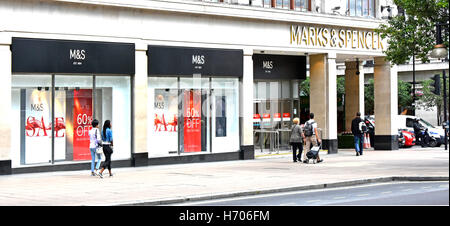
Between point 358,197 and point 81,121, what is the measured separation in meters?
11.3

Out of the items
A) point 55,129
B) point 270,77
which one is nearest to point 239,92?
point 270,77

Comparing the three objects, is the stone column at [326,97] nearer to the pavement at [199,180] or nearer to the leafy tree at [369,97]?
the pavement at [199,180]

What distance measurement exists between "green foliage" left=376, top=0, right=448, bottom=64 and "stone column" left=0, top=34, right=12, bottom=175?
483 inches

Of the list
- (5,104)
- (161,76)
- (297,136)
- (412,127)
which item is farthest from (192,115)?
(412,127)

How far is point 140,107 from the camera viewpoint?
25.1 metres

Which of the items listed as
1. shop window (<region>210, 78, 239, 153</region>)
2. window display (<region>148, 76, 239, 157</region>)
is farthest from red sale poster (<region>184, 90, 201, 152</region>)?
shop window (<region>210, 78, 239, 153</region>)

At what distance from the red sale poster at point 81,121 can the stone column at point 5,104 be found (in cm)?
238

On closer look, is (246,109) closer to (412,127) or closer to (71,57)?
(71,57)

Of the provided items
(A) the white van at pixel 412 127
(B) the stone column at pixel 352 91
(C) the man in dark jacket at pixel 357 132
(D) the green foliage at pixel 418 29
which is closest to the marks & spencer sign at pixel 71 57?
(D) the green foliage at pixel 418 29

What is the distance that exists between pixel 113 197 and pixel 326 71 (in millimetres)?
17644

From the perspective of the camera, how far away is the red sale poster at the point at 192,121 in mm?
26891

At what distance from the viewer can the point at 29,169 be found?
886 inches

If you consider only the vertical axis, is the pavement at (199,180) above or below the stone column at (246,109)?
below
